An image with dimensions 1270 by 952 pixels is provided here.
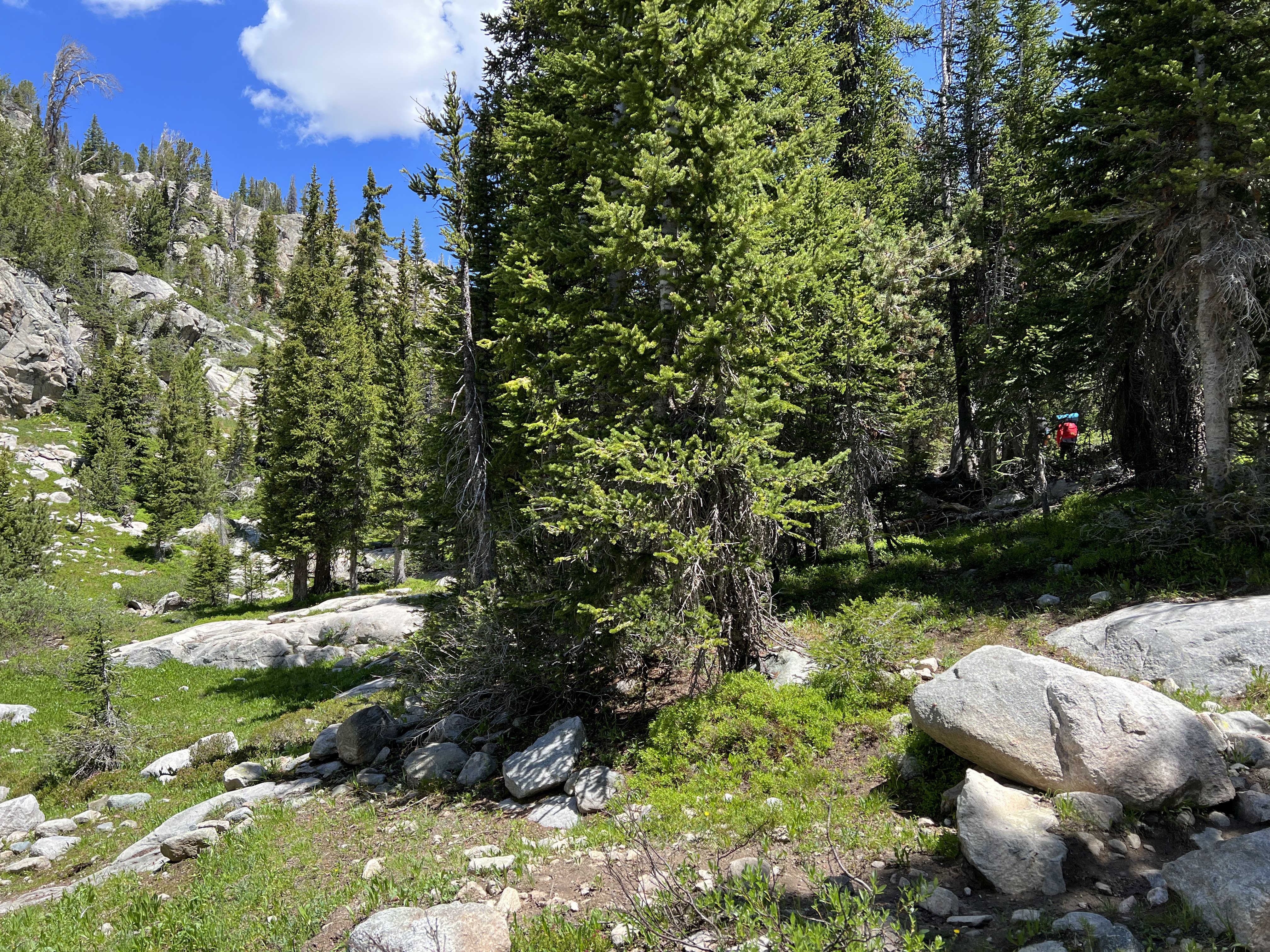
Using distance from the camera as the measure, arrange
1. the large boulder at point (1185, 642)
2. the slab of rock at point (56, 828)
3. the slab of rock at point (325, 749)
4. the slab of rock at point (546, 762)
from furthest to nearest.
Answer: the slab of rock at point (325, 749), the slab of rock at point (56, 828), the slab of rock at point (546, 762), the large boulder at point (1185, 642)

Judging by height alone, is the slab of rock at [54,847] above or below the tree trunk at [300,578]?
below

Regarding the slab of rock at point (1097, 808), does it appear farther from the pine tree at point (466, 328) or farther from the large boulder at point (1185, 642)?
the pine tree at point (466, 328)

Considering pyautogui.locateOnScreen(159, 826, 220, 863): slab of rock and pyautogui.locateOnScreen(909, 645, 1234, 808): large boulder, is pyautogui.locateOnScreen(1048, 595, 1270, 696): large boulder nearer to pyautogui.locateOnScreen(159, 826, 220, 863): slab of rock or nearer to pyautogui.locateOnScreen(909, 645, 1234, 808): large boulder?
pyautogui.locateOnScreen(909, 645, 1234, 808): large boulder

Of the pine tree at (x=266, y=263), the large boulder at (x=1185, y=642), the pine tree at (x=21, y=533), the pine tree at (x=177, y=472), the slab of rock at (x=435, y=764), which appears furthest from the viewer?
the pine tree at (x=266, y=263)

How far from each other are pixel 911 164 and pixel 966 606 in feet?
48.9

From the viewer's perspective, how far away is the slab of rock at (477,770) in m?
9.96

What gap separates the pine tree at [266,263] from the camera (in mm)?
98812

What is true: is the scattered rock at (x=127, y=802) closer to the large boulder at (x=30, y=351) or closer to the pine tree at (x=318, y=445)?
the pine tree at (x=318, y=445)

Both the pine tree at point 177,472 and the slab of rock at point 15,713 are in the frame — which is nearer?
the slab of rock at point 15,713

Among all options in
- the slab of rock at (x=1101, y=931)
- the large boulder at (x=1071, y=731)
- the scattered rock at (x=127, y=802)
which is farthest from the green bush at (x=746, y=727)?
the scattered rock at (x=127, y=802)

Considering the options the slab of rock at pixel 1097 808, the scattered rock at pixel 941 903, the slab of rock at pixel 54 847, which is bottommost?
the slab of rock at pixel 54 847

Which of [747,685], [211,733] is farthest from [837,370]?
[211,733]

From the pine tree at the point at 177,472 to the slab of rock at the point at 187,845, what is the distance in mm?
41448

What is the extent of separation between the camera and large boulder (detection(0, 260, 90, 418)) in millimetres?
52000
